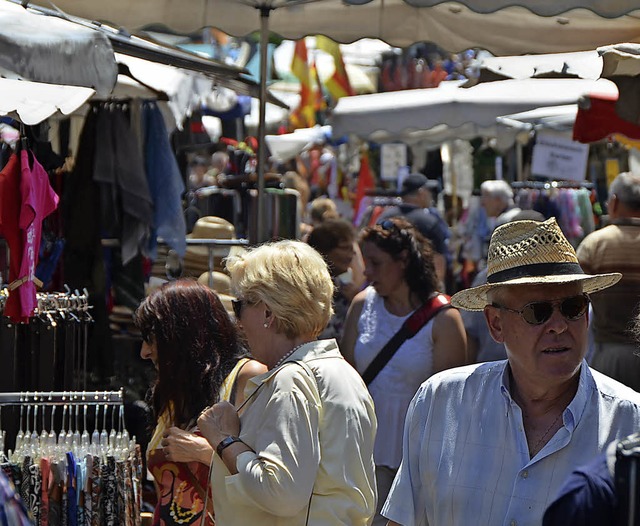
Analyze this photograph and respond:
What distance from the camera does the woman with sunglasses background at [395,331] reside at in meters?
5.34

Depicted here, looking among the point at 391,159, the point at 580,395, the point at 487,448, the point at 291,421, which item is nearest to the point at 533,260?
the point at 580,395


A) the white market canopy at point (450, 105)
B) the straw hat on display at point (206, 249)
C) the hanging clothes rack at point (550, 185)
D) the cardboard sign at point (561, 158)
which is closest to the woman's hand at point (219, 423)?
the straw hat on display at point (206, 249)

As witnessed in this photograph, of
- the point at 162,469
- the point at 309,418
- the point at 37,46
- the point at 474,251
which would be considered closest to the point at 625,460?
the point at 309,418

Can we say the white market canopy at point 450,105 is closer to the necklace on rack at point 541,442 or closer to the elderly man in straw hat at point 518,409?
the elderly man in straw hat at point 518,409

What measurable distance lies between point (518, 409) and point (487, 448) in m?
0.13

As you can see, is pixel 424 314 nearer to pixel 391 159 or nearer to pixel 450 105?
pixel 450 105

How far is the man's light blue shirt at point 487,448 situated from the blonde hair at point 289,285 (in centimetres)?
48

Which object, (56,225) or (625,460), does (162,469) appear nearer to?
(625,460)

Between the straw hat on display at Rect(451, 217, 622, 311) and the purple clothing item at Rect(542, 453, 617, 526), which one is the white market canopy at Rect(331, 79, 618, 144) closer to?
the straw hat on display at Rect(451, 217, 622, 311)

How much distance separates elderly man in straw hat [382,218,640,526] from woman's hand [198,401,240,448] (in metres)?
0.52

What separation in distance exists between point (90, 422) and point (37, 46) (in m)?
1.76

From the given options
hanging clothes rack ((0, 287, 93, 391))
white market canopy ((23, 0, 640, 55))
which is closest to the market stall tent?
white market canopy ((23, 0, 640, 55))

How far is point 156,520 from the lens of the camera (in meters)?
3.69

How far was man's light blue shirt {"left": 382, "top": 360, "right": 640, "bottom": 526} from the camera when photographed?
277cm
